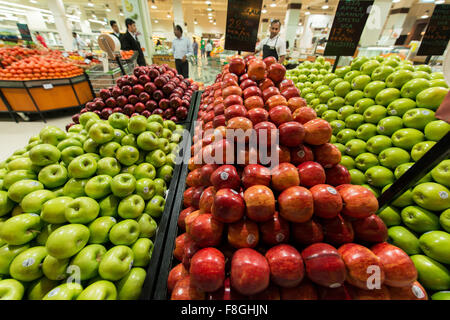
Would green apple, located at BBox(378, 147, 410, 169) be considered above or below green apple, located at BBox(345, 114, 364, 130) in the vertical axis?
below

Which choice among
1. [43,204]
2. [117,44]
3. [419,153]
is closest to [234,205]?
[43,204]

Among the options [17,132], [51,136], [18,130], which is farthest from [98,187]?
[18,130]

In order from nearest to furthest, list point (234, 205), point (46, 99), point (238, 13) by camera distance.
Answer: point (234, 205)
point (238, 13)
point (46, 99)

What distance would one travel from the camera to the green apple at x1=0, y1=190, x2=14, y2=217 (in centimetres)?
123

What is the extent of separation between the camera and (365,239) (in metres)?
0.91

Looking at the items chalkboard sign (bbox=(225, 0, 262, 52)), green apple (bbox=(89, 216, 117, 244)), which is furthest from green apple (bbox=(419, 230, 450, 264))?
chalkboard sign (bbox=(225, 0, 262, 52))

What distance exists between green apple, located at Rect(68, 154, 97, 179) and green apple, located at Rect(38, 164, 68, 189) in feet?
0.18

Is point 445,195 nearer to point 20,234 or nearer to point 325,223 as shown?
point 325,223

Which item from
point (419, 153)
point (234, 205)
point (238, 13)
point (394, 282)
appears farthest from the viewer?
point (238, 13)

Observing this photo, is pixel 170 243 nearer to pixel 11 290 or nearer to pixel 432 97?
pixel 11 290

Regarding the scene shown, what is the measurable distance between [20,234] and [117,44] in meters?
3.12

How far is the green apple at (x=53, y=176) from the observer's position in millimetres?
1299

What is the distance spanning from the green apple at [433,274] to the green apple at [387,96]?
4.42 feet

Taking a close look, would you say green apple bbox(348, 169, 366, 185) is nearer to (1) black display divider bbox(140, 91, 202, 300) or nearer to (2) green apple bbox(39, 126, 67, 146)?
(1) black display divider bbox(140, 91, 202, 300)
